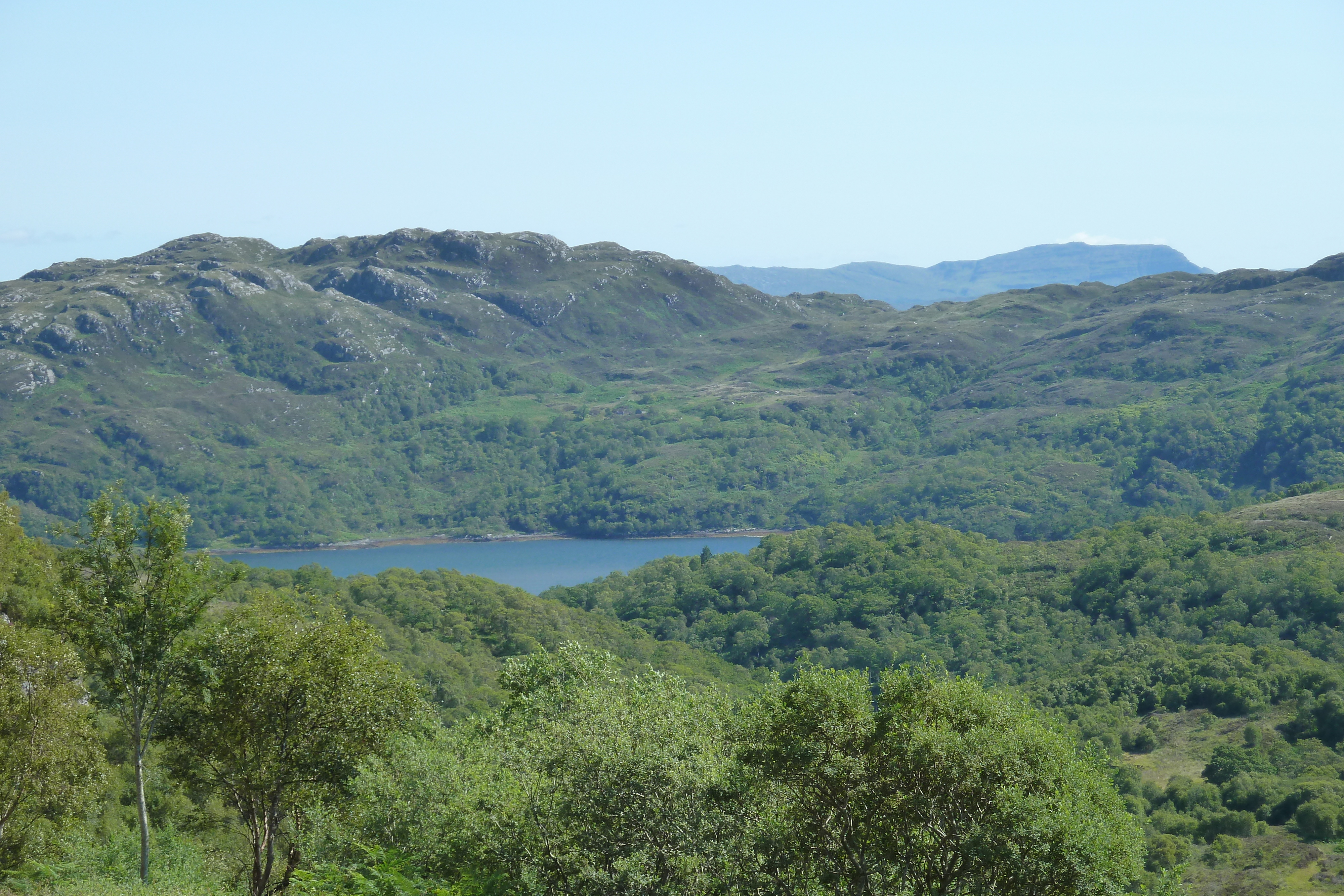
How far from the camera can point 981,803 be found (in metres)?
19.0

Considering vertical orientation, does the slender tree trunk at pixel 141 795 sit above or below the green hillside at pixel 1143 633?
above

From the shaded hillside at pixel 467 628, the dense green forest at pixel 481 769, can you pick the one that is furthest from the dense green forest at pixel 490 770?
the shaded hillside at pixel 467 628

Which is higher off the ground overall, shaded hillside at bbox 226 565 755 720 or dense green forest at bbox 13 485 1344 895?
dense green forest at bbox 13 485 1344 895

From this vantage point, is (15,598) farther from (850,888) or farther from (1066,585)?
(1066,585)

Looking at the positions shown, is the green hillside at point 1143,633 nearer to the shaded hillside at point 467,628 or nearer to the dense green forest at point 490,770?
the dense green forest at point 490,770

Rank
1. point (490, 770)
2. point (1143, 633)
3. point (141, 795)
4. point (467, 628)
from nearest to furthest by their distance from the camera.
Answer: point (141, 795)
point (490, 770)
point (467, 628)
point (1143, 633)

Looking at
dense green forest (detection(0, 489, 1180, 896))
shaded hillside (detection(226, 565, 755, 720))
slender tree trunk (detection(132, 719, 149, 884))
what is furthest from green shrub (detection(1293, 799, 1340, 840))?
slender tree trunk (detection(132, 719, 149, 884))

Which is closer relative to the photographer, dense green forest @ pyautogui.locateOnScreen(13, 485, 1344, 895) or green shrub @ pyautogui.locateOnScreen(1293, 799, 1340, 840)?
dense green forest @ pyautogui.locateOnScreen(13, 485, 1344, 895)

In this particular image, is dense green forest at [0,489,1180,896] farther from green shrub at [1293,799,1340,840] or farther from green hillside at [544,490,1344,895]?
green shrub at [1293,799,1340,840]

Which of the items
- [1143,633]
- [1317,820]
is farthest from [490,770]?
[1143,633]

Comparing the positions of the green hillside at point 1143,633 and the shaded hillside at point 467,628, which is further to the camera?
the shaded hillside at point 467,628

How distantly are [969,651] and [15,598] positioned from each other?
111 metres

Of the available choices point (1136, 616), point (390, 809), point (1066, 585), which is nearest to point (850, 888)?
point (390, 809)

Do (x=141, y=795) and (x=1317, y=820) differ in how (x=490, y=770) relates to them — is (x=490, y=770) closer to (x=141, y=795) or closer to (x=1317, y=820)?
(x=141, y=795)
